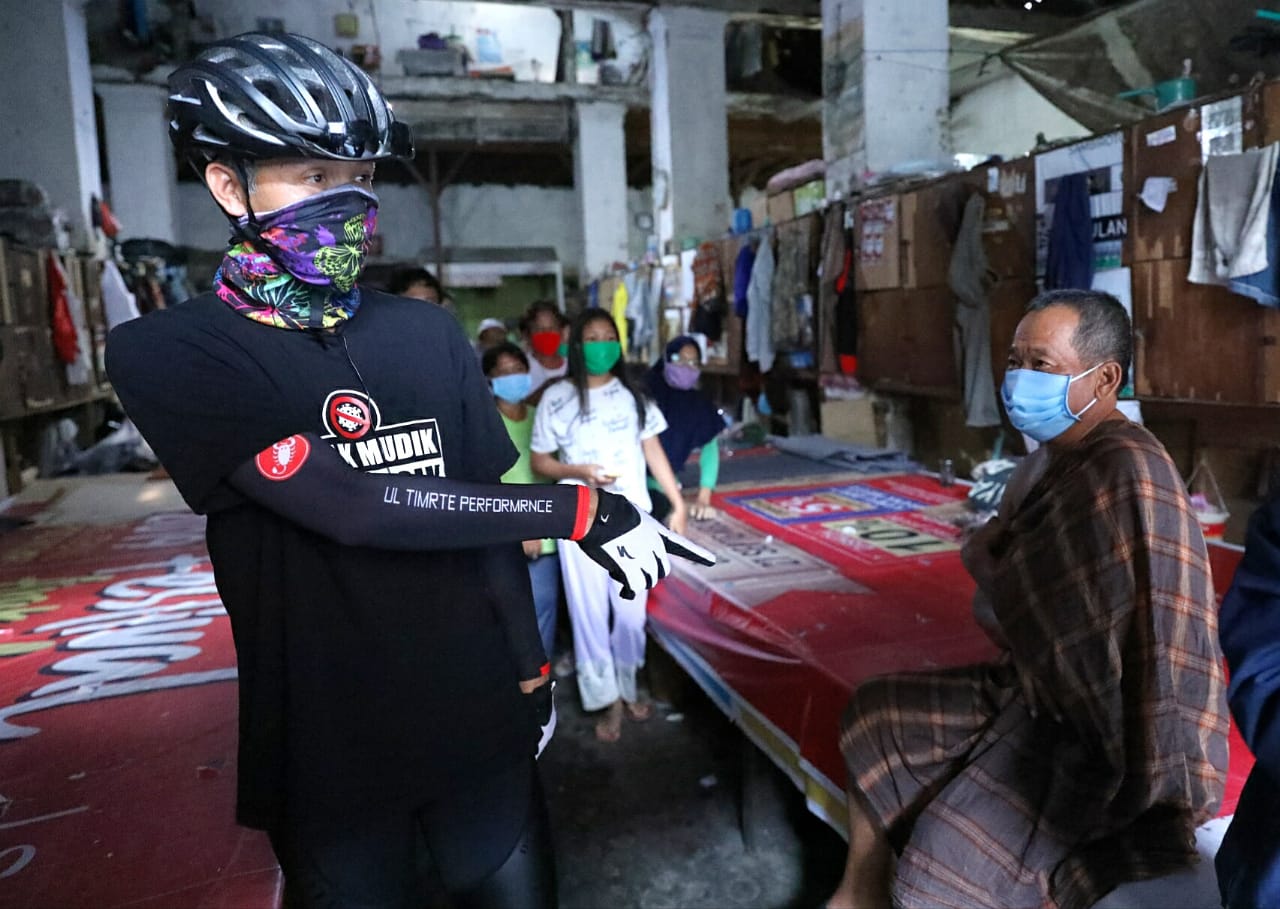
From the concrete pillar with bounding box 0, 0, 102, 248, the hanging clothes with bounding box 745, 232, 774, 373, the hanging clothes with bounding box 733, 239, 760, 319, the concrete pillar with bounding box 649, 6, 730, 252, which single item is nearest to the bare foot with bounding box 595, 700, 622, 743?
the hanging clothes with bounding box 745, 232, 774, 373

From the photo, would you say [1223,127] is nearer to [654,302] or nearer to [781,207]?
[781,207]

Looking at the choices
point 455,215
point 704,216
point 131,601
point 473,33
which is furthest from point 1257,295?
point 455,215

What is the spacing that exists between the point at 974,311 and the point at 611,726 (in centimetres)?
285

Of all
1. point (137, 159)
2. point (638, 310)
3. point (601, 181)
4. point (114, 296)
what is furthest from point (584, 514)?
point (601, 181)

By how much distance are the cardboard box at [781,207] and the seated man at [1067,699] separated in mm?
4868

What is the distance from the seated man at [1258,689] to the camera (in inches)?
36.3

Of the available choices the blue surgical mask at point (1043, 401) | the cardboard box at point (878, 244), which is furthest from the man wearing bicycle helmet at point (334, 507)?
the cardboard box at point (878, 244)

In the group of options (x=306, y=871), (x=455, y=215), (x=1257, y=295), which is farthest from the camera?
(x=455, y=215)

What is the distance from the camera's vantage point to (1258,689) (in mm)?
930

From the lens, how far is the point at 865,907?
68.6 inches

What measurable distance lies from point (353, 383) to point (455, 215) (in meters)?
13.1

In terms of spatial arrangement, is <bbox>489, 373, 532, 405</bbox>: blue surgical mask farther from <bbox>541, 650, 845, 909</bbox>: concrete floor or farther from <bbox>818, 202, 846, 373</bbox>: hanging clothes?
<bbox>818, 202, 846, 373</bbox>: hanging clothes

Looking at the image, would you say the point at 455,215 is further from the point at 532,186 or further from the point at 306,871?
the point at 306,871

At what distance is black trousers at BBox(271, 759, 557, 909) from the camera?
3.32ft
